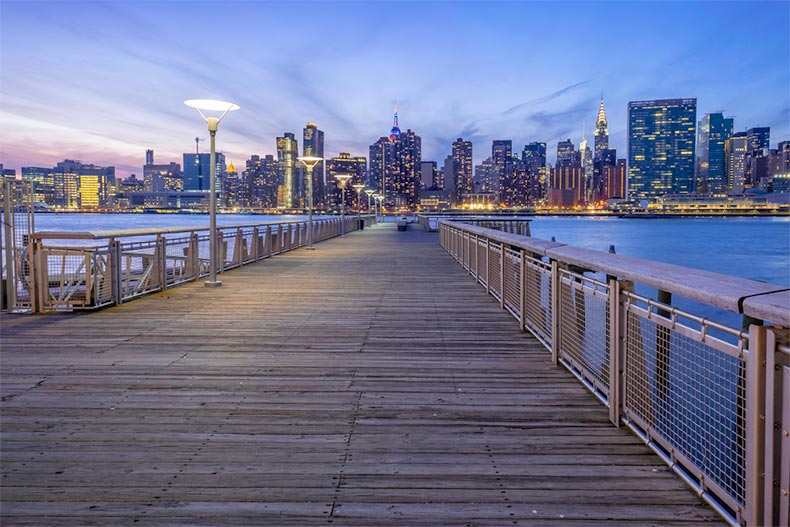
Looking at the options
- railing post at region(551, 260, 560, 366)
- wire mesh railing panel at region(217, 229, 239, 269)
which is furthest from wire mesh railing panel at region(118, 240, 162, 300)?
railing post at region(551, 260, 560, 366)

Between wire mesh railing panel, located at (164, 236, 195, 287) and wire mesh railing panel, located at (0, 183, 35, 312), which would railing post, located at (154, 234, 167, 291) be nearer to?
wire mesh railing panel, located at (164, 236, 195, 287)

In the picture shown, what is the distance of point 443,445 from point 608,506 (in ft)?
2.99

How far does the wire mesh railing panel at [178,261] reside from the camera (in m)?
9.41

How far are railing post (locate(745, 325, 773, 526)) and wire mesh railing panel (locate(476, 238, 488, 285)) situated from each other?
23.0 feet

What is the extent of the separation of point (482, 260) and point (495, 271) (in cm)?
136

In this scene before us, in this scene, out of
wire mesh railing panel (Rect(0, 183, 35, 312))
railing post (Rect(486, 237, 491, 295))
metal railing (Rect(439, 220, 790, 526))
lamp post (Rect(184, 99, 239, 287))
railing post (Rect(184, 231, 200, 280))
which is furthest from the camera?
railing post (Rect(184, 231, 200, 280))

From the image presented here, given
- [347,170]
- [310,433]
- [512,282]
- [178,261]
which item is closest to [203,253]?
[178,261]

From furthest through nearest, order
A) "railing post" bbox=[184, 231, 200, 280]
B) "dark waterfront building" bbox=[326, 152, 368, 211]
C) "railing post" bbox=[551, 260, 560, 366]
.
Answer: "dark waterfront building" bbox=[326, 152, 368, 211], "railing post" bbox=[184, 231, 200, 280], "railing post" bbox=[551, 260, 560, 366]

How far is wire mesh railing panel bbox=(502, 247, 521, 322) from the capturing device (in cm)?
651

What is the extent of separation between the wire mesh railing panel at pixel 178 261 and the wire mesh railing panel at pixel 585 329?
702 cm

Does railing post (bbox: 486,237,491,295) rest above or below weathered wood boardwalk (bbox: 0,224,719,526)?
above

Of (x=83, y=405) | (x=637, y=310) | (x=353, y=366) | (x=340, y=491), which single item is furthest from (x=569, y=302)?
(x=83, y=405)

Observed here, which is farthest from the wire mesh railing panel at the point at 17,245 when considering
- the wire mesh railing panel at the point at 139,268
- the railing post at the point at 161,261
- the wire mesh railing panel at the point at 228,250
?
the wire mesh railing panel at the point at 228,250

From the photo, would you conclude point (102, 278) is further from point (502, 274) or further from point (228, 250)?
point (502, 274)
